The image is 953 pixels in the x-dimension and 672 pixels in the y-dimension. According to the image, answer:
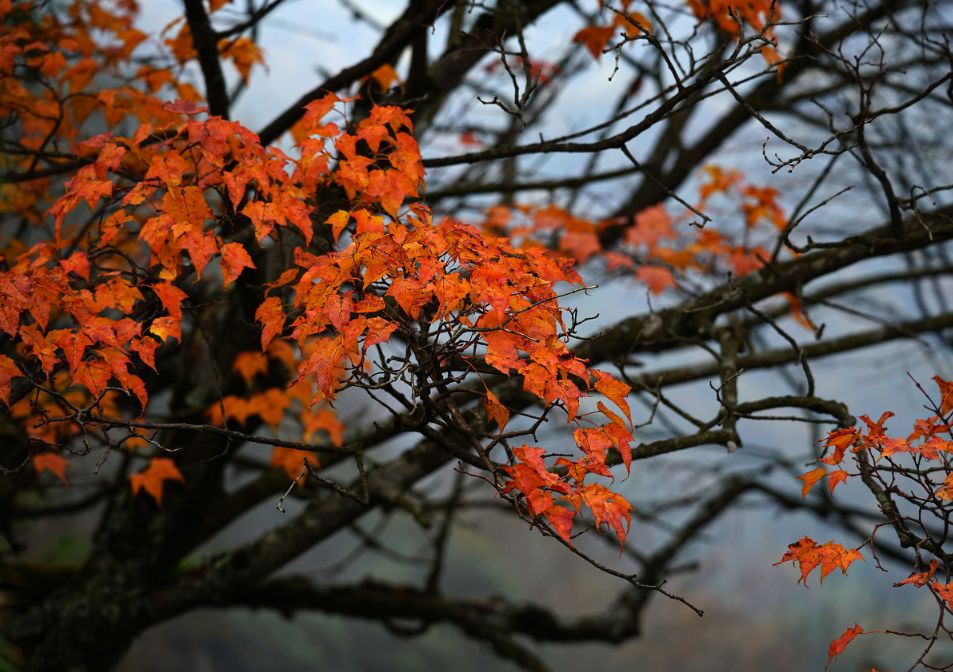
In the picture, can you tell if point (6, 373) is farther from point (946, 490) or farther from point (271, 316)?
point (946, 490)

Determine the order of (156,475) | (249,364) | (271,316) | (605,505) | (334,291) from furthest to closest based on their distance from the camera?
(249,364)
(156,475)
(271,316)
(334,291)
(605,505)

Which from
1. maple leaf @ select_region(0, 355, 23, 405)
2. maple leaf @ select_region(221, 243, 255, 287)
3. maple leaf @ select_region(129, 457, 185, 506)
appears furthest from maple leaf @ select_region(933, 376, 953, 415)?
maple leaf @ select_region(129, 457, 185, 506)

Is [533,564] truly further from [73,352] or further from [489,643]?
[73,352]

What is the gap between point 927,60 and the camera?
446cm

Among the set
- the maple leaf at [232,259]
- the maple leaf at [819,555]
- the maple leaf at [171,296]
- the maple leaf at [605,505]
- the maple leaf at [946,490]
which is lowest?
the maple leaf at [605,505]

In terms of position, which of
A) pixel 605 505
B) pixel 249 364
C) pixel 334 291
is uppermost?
pixel 249 364

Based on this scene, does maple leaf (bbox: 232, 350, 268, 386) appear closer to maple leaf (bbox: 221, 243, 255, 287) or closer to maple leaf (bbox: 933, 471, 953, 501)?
maple leaf (bbox: 221, 243, 255, 287)

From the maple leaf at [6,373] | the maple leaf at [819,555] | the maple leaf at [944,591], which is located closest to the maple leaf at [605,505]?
the maple leaf at [819,555]

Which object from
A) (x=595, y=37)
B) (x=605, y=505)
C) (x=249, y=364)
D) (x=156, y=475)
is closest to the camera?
(x=605, y=505)

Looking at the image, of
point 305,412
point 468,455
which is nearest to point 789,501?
point 305,412

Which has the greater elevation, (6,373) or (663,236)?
(663,236)

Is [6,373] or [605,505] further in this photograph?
[6,373]

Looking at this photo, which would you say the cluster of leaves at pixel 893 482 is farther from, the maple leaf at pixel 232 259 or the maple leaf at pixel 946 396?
the maple leaf at pixel 232 259

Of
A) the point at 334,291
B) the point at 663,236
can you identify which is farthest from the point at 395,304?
the point at 663,236
